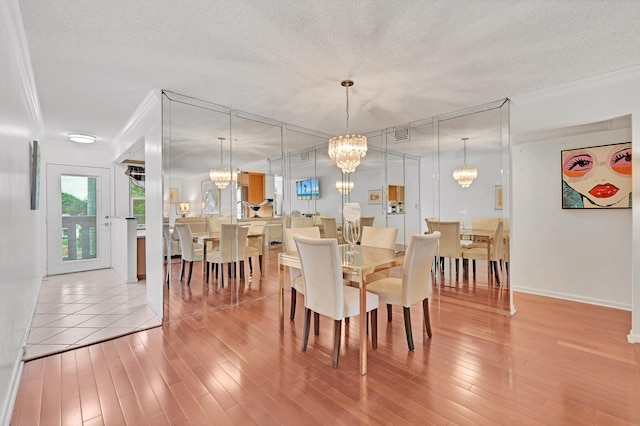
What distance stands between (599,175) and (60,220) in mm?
8568

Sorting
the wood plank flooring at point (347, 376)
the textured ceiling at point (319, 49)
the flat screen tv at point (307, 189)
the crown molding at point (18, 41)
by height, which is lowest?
the wood plank flooring at point (347, 376)

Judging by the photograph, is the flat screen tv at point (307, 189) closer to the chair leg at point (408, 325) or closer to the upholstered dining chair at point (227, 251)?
the upholstered dining chair at point (227, 251)

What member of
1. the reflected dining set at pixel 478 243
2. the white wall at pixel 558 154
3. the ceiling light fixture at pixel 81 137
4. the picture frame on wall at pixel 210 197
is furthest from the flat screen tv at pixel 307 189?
the ceiling light fixture at pixel 81 137

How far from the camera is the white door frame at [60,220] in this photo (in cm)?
543

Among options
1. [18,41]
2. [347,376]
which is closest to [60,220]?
[18,41]

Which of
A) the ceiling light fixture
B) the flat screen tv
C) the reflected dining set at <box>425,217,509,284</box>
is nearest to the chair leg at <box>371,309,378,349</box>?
the reflected dining set at <box>425,217,509,284</box>

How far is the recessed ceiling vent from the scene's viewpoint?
15.4 ft

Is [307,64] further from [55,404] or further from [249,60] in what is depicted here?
[55,404]

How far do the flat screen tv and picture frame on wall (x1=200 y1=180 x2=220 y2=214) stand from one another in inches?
57.2

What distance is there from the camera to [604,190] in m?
3.55

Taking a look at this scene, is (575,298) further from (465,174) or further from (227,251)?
(227,251)

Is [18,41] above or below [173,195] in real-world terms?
above

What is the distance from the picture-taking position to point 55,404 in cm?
187

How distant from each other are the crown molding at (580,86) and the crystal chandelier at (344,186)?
2.70 m
